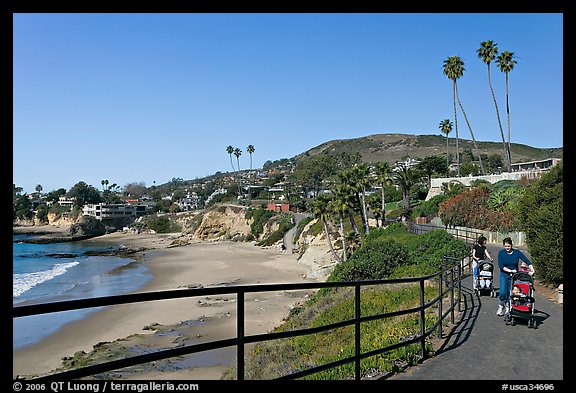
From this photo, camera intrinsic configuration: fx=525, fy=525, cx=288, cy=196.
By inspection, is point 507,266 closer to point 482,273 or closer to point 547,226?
point 482,273

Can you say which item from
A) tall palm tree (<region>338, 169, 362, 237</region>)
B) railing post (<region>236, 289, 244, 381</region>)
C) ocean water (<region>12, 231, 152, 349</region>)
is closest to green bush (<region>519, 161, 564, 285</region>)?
railing post (<region>236, 289, 244, 381</region>)

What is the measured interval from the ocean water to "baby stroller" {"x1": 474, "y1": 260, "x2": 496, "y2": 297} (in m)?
16.9

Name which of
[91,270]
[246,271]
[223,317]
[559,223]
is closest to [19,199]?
[91,270]

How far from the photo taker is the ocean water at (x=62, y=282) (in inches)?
946

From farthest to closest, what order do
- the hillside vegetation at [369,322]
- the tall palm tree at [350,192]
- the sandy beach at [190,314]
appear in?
1. the tall palm tree at [350,192]
2. the sandy beach at [190,314]
3. the hillside vegetation at [369,322]

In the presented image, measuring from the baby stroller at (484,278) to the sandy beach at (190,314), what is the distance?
680cm

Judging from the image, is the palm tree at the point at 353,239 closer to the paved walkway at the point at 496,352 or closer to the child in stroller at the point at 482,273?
the child in stroller at the point at 482,273

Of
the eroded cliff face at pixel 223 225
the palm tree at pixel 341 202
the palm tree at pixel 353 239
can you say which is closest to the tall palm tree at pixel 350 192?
the palm tree at pixel 341 202

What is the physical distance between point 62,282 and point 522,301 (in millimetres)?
38073

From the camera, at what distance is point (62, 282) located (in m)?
40.2

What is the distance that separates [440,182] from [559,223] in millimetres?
46631

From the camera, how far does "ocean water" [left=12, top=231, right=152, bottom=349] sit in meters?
24.0
